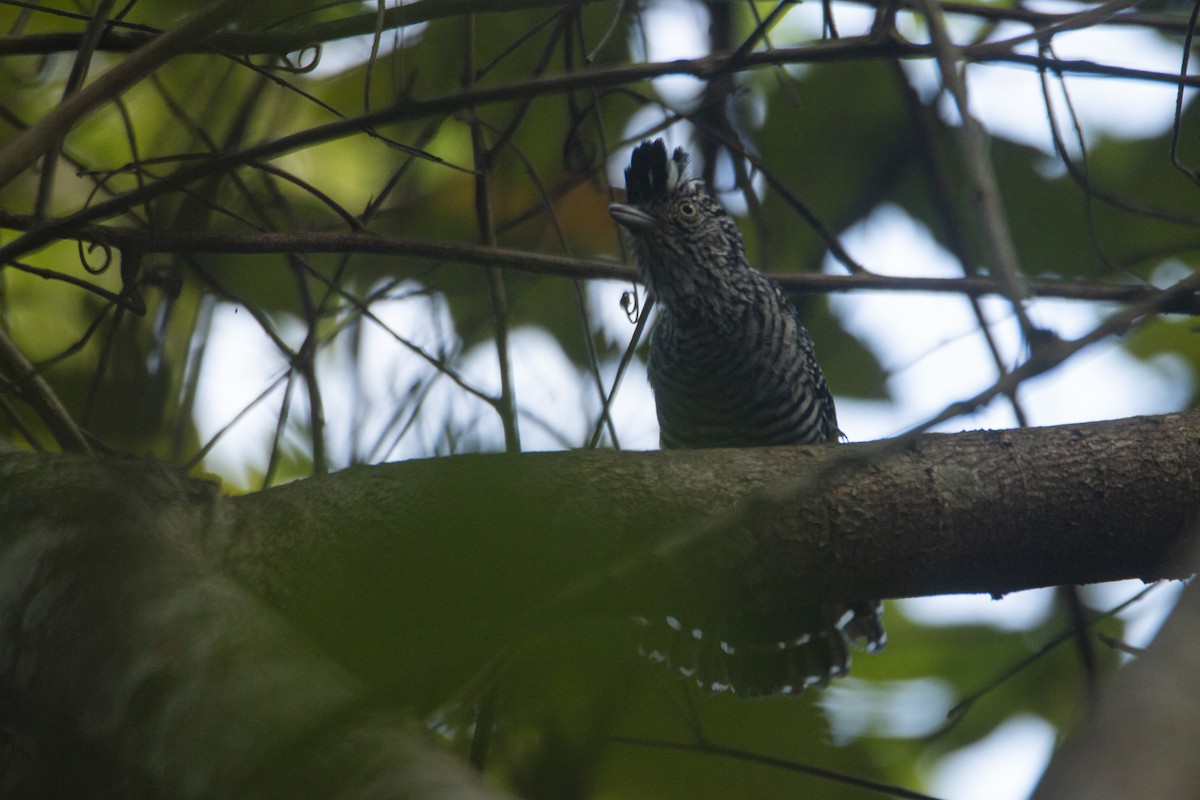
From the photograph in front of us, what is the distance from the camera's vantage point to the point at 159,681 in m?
1.22

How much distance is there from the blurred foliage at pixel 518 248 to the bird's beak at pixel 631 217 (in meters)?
0.13

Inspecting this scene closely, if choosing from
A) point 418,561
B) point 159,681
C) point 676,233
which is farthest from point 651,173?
point 159,681

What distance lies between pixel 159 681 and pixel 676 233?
3.00 m

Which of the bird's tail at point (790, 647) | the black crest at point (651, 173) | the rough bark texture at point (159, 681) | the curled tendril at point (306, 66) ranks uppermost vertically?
the black crest at point (651, 173)

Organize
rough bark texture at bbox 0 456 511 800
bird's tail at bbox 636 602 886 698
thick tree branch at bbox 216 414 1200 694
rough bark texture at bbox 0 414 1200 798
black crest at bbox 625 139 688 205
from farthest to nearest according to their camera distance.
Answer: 1. black crest at bbox 625 139 688 205
2. bird's tail at bbox 636 602 886 698
3. thick tree branch at bbox 216 414 1200 694
4. rough bark texture at bbox 0 414 1200 798
5. rough bark texture at bbox 0 456 511 800

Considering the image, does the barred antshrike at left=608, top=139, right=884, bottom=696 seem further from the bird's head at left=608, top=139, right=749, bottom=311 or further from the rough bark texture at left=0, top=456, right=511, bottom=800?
the rough bark texture at left=0, top=456, right=511, bottom=800

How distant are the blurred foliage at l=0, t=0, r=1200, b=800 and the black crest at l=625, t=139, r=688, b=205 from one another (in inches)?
6.2

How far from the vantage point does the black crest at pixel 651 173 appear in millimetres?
3783

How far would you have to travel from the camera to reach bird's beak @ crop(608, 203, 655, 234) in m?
3.50

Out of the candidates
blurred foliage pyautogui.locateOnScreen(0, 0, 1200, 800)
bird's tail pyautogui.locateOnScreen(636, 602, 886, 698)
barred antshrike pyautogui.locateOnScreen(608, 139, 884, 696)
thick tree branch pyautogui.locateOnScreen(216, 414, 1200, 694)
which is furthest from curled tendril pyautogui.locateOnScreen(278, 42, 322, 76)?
bird's tail pyautogui.locateOnScreen(636, 602, 886, 698)

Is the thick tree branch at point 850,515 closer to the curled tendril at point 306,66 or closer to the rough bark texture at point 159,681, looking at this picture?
the rough bark texture at point 159,681

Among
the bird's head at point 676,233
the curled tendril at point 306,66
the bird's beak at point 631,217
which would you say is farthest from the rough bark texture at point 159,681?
the bird's head at point 676,233

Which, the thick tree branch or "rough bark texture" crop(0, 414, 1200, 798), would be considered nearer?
"rough bark texture" crop(0, 414, 1200, 798)

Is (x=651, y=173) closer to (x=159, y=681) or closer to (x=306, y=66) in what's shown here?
(x=306, y=66)
